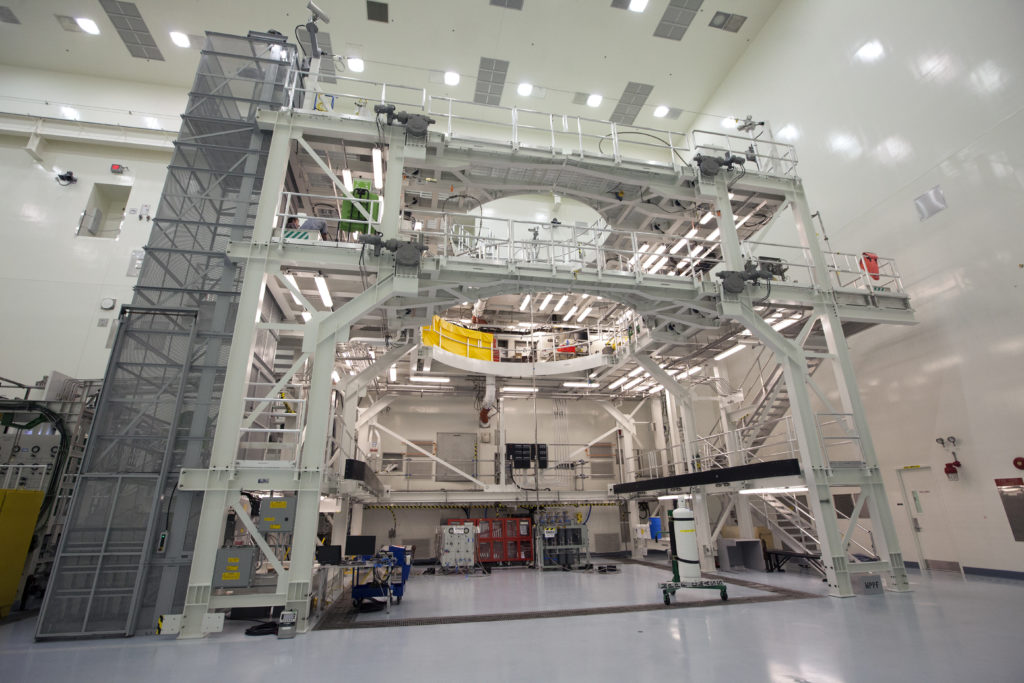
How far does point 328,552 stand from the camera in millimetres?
8266

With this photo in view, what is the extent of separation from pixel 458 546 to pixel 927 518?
12085 millimetres

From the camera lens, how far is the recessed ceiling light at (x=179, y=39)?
16703 mm

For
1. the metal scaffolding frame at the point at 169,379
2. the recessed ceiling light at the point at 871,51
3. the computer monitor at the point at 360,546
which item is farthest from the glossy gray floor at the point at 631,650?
the recessed ceiling light at the point at 871,51

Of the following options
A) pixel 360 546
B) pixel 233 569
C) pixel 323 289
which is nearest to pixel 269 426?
pixel 323 289

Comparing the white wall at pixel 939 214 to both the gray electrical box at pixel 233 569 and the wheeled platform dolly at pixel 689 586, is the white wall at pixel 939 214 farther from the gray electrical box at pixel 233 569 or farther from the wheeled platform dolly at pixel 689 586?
the gray electrical box at pixel 233 569

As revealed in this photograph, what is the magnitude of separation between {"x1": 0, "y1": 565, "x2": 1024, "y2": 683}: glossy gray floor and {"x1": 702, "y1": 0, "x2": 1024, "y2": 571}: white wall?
3.53 m

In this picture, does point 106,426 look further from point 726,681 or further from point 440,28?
point 440,28

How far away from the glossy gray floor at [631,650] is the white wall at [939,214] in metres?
3.53

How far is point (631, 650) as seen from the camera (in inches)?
223

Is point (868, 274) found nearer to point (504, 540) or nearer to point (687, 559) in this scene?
point (687, 559)

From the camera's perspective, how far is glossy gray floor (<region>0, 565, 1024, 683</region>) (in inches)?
191

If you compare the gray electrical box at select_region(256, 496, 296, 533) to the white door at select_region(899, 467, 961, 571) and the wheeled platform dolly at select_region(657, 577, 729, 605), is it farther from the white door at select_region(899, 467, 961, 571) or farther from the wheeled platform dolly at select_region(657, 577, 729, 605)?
the white door at select_region(899, 467, 961, 571)

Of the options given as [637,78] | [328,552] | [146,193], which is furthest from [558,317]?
[146,193]

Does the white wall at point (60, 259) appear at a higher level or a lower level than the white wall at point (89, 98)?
lower
